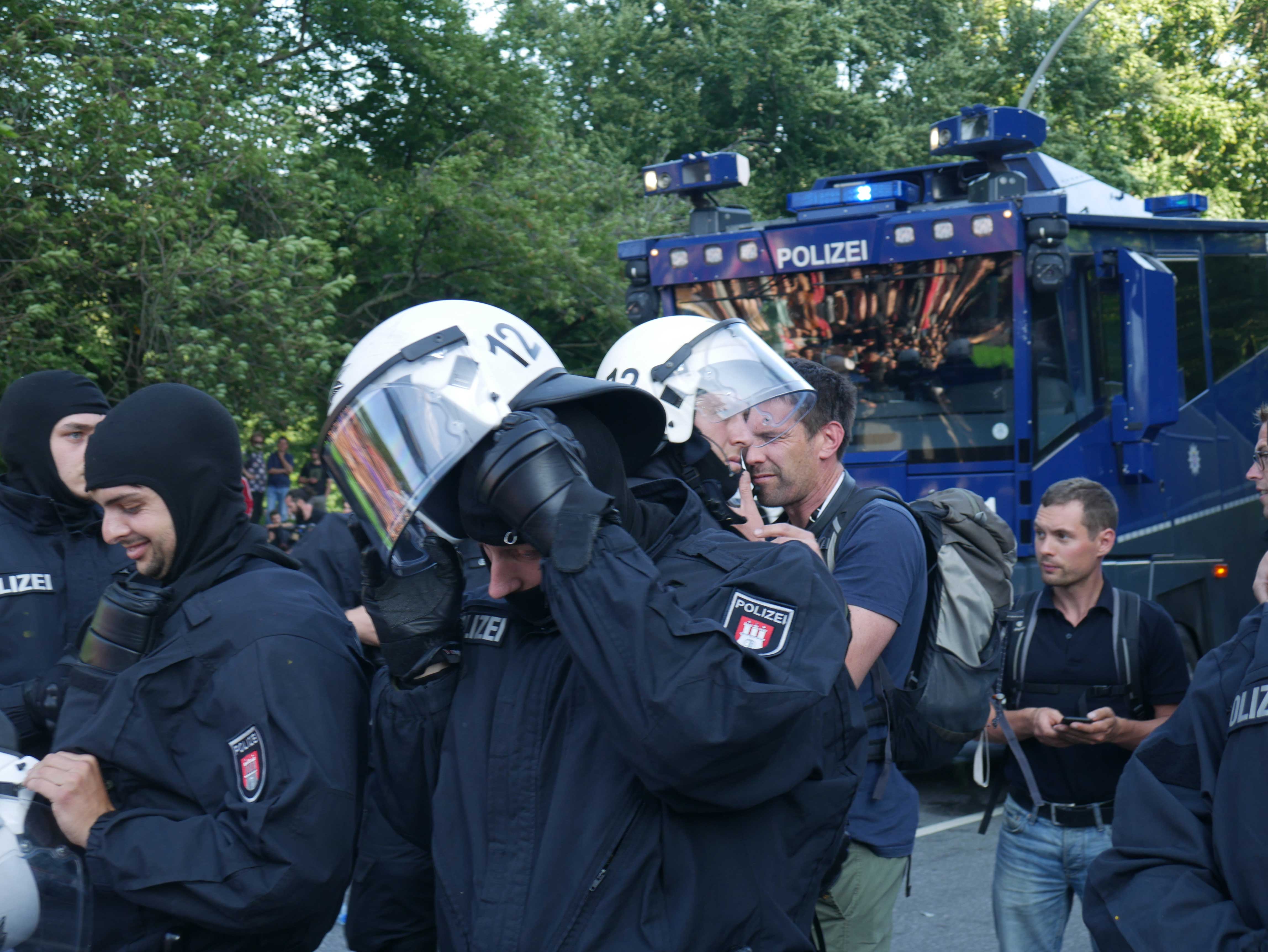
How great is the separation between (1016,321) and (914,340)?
1.93 ft

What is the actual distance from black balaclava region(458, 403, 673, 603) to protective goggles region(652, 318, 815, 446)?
2.18 ft

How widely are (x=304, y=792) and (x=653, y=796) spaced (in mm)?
594

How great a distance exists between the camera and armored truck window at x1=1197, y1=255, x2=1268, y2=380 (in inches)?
314

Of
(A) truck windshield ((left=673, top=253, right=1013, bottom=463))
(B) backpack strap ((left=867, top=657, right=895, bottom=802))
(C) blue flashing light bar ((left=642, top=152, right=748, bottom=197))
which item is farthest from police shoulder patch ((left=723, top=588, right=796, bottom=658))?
(C) blue flashing light bar ((left=642, top=152, right=748, bottom=197))

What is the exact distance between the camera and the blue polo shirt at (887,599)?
2777 millimetres

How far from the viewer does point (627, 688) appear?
1.66 meters

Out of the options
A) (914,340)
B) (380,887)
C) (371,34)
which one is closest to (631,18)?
(371,34)

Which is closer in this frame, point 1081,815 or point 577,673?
point 577,673

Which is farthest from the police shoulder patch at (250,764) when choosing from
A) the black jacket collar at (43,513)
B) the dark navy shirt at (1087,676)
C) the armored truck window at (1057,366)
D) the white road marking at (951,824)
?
the armored truck window at (1057,366)

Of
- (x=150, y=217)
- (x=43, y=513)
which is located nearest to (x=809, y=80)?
Result: (x=150, y=217)

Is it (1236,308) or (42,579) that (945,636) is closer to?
(42,579)

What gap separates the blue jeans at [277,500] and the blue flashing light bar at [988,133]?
1335 cm

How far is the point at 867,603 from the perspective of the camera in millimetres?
2750

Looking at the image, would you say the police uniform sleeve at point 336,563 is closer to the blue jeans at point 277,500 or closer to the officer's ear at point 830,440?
the officer's ear at point 830,440
